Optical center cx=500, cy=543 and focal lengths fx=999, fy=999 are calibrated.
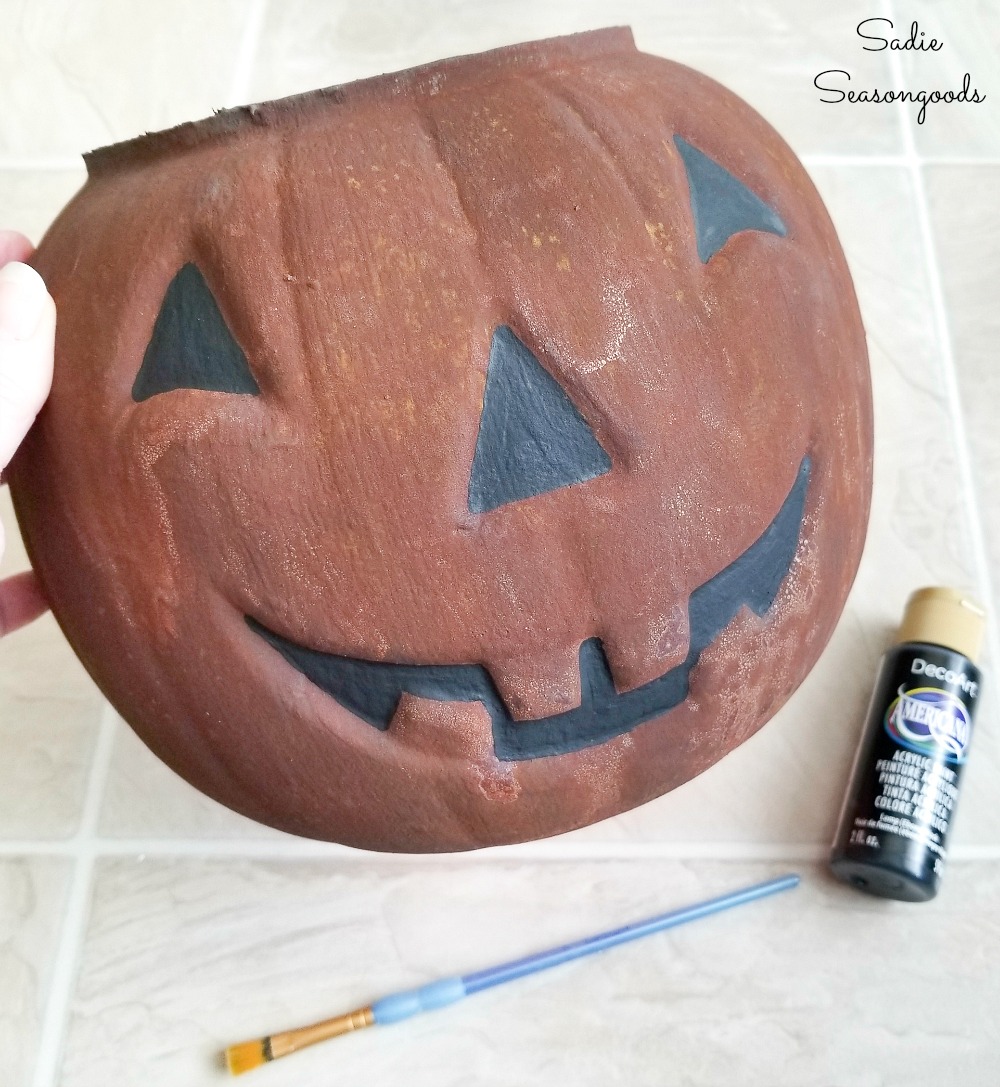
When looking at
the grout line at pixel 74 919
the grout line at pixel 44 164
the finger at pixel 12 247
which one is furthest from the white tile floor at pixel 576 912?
the grout line at pixel 44 164

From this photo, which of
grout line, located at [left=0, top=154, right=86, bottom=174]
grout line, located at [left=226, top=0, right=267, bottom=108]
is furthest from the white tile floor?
grout line, located at [left=226, top=0, right=267, bottom=108]

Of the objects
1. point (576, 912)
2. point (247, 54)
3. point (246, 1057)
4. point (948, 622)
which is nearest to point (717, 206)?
point (948, 622)

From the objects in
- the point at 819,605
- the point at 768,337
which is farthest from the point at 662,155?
the point at 819,605

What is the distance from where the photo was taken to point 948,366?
101 centimetres

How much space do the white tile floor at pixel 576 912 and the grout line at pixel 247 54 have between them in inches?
21.5

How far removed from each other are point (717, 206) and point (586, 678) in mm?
262

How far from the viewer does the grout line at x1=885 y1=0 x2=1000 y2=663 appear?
93cm

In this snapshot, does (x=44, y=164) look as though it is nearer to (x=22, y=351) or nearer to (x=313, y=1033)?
(x=22, y=351)

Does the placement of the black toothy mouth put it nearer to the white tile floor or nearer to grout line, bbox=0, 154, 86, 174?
the white tile floor

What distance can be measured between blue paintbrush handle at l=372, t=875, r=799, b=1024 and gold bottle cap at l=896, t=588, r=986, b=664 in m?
0.22

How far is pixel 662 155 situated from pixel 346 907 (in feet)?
2.03

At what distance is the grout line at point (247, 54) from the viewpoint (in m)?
1.17

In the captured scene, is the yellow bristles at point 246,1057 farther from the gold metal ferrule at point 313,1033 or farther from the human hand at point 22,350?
the human hand at point 22,350

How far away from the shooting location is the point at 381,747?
0.51 meters
